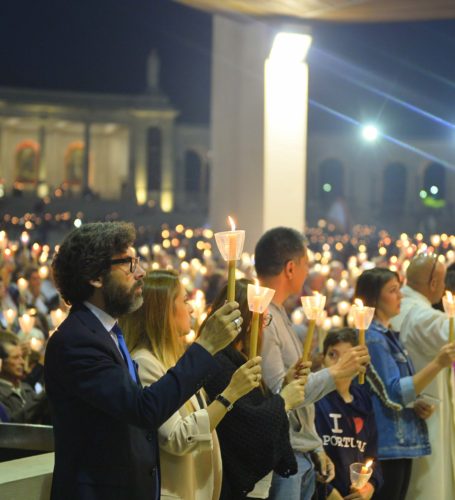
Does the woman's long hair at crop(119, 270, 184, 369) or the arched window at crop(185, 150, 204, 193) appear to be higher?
the arched window at crop(185, 150, 204, 193)

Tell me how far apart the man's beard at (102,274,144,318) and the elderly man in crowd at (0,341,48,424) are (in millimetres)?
2257

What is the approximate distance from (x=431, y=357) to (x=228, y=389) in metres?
2.51

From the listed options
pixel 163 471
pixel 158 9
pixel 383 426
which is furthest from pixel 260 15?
pixel 158 9

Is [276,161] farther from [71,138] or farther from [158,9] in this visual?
[71,138]

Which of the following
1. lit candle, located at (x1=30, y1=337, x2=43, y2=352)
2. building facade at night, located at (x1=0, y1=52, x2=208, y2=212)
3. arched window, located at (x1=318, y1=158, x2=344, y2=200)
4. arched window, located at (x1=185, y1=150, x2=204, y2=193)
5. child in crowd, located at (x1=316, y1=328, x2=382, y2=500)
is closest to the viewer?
child in crowd, located at (x1=316, y1=328, x2=382, y2=500)

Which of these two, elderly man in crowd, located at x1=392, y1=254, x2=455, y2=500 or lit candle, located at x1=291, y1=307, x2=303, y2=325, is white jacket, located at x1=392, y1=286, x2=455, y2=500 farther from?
lit candle, located at x1=291, y1=307, x2=303, y2=325

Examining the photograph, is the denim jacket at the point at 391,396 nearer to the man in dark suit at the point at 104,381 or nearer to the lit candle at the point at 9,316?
the man in dark suit at the point at 104,381

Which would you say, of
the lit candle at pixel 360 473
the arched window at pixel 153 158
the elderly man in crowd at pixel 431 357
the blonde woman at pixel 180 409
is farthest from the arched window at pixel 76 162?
the blonde woman at pixel 180 409

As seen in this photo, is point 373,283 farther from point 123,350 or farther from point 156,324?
point 123,350

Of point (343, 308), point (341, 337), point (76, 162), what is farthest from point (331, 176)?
point (341, 337)

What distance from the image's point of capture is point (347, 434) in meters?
4.73

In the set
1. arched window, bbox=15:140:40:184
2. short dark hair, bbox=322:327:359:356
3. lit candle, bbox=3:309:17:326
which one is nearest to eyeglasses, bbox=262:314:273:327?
short dark hair, bbox=322:327:359:356

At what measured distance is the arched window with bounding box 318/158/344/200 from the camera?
197 feet

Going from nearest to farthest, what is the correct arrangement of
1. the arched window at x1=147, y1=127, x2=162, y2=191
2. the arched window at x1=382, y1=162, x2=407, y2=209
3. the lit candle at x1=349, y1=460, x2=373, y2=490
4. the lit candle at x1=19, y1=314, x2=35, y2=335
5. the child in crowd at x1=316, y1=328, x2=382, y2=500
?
the lit candle at x1=349, y1=460, x2=373, y2=490, the child in crowd at x1=316, y1=328, x2=382, y2=500, the lit candle at x1=19, y1=314, x2=35, y2=335, the arched window at x1=147, y1=127, x2=162, y2=191, the arched window at x1=382, y1=162, x2=407, y2=209
